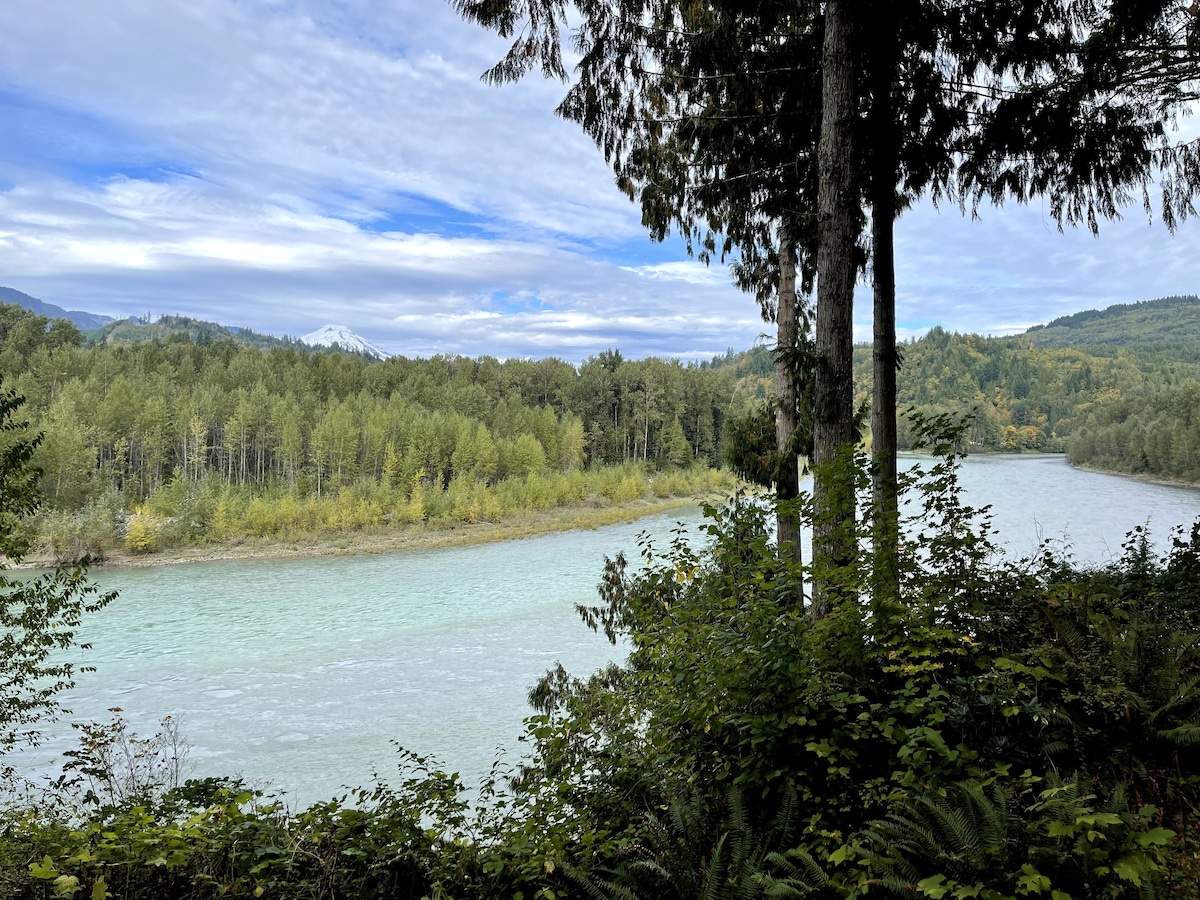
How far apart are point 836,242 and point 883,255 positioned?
1022 mm

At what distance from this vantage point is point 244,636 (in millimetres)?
17000

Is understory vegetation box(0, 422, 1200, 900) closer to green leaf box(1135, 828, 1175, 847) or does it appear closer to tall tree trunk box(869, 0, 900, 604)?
green leaf box(1135, 828, 1175, 847)

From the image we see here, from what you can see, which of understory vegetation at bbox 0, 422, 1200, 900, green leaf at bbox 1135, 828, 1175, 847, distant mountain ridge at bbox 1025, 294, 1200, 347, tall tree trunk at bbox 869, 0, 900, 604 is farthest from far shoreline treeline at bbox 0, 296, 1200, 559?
distant mountain ridge at bbox 1025, 294, 1200, 347

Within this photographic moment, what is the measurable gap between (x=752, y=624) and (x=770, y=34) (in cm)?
442

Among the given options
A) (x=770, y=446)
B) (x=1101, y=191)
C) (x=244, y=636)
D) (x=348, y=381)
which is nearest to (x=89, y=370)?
(x=348, y=381)

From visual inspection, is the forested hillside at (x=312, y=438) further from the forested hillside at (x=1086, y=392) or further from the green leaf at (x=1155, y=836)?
the green leaf at (x=1155, y=836)

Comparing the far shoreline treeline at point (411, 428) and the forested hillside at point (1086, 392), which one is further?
the forested hillside at point (1086, 392)

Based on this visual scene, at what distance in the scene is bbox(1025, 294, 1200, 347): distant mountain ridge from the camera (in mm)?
90750

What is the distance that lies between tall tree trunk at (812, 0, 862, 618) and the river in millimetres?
1310

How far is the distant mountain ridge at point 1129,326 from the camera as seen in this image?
90.8 metres

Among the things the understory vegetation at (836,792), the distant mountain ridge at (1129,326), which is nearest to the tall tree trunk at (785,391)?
the understory vegetation at (836,792)

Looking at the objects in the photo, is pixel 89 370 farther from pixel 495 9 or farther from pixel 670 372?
pixel 495 9

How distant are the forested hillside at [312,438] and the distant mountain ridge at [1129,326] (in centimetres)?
6819

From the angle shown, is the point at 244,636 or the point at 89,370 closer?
the point at 244,636
